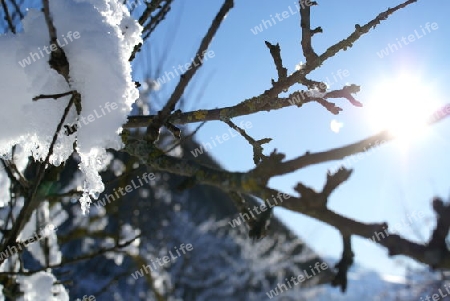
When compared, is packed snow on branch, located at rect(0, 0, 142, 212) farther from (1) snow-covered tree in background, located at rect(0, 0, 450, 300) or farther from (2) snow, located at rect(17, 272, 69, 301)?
(2) snow, located at rect(17, 272, 69, 301)

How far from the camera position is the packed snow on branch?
3.55ft

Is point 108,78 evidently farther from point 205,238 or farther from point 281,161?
point 205,238

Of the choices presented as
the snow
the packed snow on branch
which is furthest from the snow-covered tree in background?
the snow

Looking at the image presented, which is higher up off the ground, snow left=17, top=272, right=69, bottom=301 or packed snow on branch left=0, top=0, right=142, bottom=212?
packed snow on branch left=0, top=0, right=142, bottom=212

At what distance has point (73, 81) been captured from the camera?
1070mm

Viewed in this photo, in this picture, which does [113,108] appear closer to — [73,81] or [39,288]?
[73,81]

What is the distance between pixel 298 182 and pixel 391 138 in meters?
0.16

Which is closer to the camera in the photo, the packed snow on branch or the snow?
the packed snow on branch

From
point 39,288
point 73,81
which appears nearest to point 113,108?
point 73,81

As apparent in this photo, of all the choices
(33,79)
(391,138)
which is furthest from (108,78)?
(391,138)

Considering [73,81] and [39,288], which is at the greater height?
[73,81]

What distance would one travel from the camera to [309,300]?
13242 mm

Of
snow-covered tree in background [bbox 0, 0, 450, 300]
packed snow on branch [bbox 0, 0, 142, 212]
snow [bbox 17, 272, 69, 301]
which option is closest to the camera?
snow-covered tree in background [bbox 0, 0, 450, 300]

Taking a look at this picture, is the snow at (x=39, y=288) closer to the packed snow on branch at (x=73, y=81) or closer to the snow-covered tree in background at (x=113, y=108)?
the snow-covered tree in background at (x=113, y=108)
